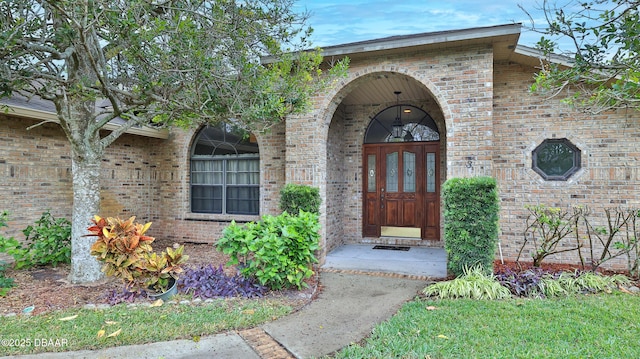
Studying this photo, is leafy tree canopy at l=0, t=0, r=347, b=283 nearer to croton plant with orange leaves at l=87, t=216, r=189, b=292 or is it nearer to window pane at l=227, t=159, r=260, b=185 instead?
croton plant with orange leaves at l=87, t=216, r=189, b=292

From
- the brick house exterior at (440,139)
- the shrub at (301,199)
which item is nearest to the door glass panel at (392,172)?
the brick house exterior at (440,139)

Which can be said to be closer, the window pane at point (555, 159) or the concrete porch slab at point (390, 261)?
the concrete porch slab at point (390, 261)

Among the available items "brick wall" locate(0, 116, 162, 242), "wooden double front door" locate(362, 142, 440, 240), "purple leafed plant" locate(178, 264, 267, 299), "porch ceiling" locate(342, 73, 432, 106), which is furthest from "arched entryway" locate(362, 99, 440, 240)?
"brick wall" locate(0, 116, 162, 242)

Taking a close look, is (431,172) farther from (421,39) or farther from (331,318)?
(331,318)

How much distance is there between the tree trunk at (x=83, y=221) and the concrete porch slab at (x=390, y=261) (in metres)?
3.62

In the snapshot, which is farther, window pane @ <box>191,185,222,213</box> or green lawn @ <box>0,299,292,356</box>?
window pane @ <box>191,185,222,213</box>

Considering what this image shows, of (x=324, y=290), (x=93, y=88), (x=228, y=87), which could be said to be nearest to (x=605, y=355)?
(x=324, y=290)

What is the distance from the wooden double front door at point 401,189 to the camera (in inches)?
310

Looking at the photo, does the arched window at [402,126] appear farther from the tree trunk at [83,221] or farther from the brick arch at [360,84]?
the tree trunk at [83,221]

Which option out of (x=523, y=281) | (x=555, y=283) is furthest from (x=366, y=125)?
(x=555, y=283)

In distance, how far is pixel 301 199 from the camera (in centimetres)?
612

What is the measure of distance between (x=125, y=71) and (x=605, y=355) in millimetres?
6928

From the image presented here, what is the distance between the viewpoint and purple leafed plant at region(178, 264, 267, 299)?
4609 mm

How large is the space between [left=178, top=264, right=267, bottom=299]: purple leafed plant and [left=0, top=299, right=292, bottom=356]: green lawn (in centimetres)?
31
